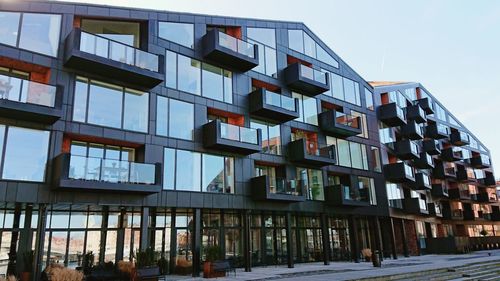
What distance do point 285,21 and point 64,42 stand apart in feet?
50.0

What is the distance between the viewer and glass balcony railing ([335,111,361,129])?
27.2 meters

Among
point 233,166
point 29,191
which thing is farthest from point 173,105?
point 29,191

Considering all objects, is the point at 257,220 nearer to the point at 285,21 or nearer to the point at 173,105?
the point at 173,105

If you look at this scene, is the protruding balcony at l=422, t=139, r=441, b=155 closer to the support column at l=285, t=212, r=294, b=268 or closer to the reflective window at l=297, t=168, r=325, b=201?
the reflective window at l=297, t=168, r=325, b=201

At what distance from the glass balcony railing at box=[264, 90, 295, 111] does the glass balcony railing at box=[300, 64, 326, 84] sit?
7.58ft

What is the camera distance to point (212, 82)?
21.9 meters

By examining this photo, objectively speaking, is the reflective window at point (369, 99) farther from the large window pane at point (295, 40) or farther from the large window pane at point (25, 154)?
the large window pane at point (25, 154)

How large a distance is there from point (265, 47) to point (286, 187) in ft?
30.2

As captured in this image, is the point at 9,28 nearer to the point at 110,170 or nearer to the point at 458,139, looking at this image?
the point at 110,170

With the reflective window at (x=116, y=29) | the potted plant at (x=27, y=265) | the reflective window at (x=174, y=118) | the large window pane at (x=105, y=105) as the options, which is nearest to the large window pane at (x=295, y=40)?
the reflective window at (x=174, y=118)

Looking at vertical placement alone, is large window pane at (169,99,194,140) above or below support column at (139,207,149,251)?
above

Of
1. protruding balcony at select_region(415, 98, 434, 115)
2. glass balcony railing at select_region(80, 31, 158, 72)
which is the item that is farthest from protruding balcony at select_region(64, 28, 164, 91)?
protruding balcony at select_region(415, 98, 434, 115)

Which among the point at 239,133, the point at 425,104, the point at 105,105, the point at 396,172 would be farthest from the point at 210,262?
the point at 425,104

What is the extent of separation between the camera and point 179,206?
18500 mm
